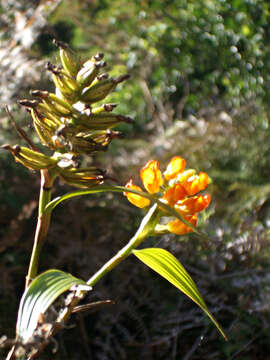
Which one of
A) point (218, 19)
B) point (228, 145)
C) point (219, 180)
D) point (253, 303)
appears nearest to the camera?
point (253, 303)

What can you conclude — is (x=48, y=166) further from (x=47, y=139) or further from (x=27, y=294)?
(x=27, y=294)

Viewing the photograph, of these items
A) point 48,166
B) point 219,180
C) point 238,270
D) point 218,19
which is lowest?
point 219,180

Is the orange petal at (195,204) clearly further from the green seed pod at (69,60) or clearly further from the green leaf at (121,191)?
the green seed pod at (69,60)

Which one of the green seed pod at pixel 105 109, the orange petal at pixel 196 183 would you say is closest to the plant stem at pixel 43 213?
the green seed pod at pixel 105 109

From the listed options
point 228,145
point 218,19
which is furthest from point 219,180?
point 218,19

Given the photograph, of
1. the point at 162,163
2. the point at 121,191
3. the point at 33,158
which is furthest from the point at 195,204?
the point at 162,163

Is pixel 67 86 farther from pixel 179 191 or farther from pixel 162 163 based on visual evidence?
pixel 162 163
